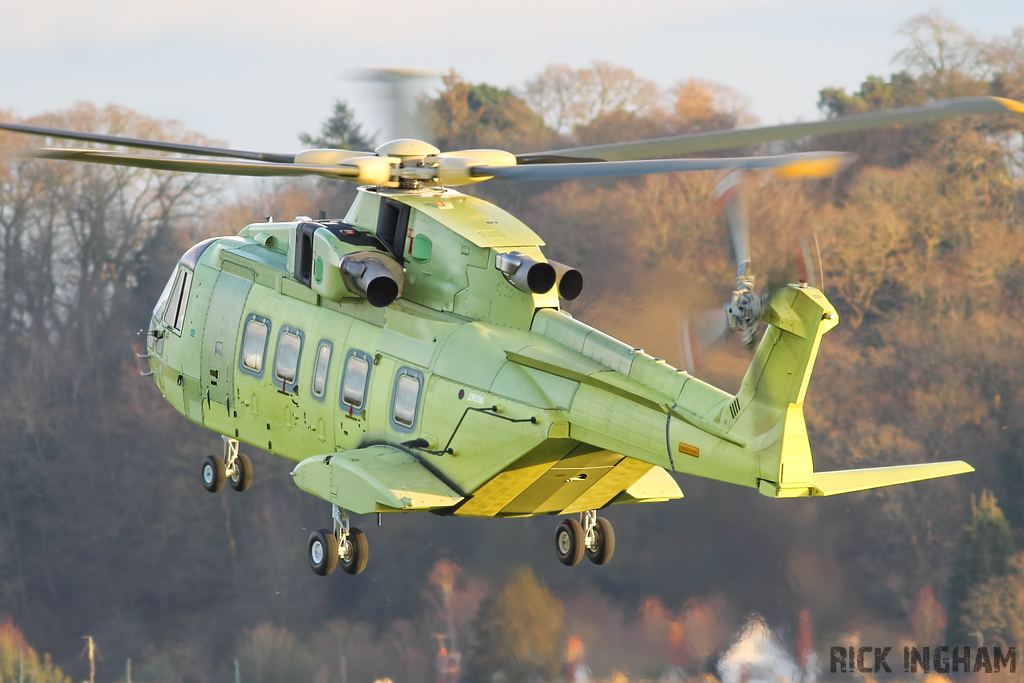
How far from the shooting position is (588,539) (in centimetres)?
1916

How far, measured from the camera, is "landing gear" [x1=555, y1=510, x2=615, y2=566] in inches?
751

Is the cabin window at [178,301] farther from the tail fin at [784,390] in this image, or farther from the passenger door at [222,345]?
the tail fin at [784,390]

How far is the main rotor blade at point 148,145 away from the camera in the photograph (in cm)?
1636

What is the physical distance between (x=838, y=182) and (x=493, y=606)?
53.4ft

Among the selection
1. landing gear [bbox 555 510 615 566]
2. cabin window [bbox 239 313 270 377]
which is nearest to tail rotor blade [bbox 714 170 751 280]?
landing gear [bbox 555 510 615 566]

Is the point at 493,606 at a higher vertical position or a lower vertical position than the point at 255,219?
lower

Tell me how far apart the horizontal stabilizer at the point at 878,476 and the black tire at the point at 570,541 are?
11.7 ft

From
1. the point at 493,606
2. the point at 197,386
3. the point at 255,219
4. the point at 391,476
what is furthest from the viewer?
the point at 255,219

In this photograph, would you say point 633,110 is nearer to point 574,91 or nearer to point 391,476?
point 574,91

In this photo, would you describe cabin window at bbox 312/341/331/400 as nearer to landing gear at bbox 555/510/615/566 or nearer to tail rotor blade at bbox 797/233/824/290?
landing gear at bbox 555/510/615/566

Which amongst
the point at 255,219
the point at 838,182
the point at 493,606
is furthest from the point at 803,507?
the point at 255,219

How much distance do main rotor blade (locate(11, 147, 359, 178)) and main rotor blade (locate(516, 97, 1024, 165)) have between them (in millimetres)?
2865

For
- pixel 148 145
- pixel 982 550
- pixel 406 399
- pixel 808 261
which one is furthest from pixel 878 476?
pixel 982 550

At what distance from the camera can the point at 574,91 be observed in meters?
50.5
